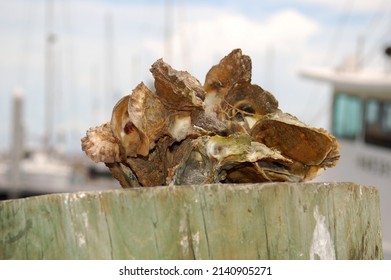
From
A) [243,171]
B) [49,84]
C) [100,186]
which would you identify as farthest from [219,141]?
[49,84]

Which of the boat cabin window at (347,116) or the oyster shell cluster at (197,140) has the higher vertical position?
the oyster shell cluster at (197,140)

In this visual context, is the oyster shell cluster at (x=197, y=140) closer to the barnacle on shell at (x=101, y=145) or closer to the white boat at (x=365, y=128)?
the barnacle on shell at (x=101, y=145)

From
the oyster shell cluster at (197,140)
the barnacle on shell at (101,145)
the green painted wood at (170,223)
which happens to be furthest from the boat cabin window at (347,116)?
the green painted wood at (170,223)

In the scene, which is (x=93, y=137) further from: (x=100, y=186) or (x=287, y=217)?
(x=100, y=186)

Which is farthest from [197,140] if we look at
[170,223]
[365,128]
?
[365,128]

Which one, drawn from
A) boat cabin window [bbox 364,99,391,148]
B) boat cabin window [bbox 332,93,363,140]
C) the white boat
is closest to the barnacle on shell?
the white boat

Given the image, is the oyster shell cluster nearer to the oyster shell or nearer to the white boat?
the oyster shell
